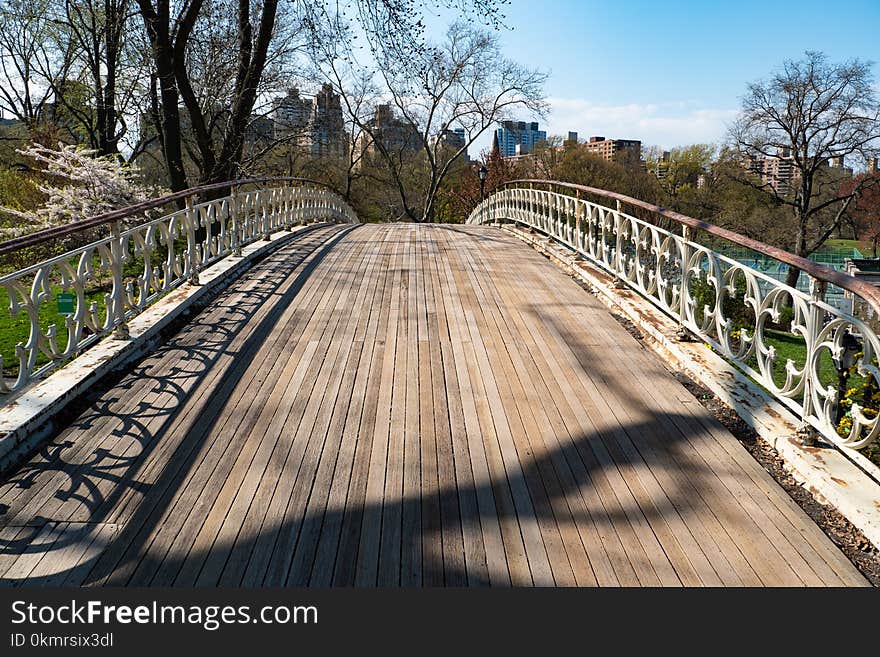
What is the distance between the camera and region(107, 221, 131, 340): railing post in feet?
15.4

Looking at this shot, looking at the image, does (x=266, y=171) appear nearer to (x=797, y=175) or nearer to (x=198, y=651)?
(x=198, y=651)

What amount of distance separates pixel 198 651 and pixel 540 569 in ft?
4.13

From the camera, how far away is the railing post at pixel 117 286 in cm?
468

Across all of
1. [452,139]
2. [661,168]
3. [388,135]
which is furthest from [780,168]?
[388,135]

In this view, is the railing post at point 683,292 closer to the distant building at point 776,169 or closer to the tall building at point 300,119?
the tall building at point 300,119

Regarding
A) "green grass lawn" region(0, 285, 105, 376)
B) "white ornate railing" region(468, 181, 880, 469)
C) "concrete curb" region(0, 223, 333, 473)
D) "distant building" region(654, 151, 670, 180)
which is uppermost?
"distant building" region(654, 151, 670, 180)

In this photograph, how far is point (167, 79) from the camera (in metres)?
13.9

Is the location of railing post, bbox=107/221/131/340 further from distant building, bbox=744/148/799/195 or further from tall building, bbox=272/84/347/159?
distant building, bbox=744/148/799/195

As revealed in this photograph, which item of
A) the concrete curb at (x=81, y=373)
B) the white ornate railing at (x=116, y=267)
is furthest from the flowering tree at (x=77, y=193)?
the concrete curb at (x=81, y=373)

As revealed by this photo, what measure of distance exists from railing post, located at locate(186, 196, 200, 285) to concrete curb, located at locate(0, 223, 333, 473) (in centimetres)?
10

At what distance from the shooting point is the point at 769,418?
3621mm

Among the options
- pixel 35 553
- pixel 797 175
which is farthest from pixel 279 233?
pixel 797 175

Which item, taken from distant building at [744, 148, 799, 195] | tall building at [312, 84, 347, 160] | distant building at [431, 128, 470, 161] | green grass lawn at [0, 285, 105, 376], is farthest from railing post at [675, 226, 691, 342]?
distant building at [431, 128, 470, 161]

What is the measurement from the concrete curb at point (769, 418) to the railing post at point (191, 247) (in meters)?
4.10
